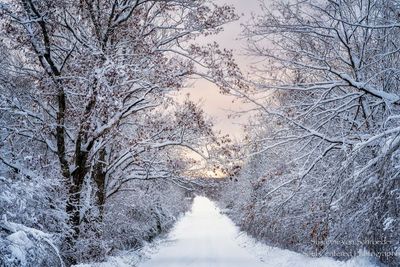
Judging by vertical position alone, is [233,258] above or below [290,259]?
below

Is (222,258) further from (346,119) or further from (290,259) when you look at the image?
(346,119)

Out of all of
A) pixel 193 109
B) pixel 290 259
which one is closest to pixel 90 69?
pixel 193 109

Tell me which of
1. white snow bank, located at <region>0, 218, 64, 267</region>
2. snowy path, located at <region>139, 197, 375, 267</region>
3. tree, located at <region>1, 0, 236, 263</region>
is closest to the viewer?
white snow bank, located at <region>0, 218, 64, 267</region>

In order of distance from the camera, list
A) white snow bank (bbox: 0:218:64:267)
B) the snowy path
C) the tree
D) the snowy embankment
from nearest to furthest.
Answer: white snow bank (bbox: 0:218:64:267) < the tree < the snowy embankment < the snowy path

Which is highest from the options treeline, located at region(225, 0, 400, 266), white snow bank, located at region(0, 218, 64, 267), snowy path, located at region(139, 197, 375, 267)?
treeline, located at region(225, 0, 400, 266)

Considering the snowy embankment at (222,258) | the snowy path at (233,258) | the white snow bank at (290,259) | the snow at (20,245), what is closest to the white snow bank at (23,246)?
the snow at (20,245)

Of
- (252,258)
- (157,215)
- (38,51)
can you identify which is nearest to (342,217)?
(38,51)

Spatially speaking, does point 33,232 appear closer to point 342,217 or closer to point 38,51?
point 38,51

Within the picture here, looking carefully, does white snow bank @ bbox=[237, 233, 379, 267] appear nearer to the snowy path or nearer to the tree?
the snowy path

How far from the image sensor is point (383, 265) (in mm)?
9398

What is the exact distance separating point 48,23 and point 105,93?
98.5 inches

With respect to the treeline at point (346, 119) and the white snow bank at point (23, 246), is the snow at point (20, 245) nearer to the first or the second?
the white snow bank at point (23, 246)

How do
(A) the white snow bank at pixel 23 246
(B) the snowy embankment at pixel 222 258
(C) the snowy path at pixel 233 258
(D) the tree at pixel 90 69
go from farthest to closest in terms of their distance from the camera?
(C) the snowy path at pixel 233 258
(B) the snowy embankment at pixel 222 258
(D) the tree at pixel 90 69
(A) the white snow bank at pixel 23 246

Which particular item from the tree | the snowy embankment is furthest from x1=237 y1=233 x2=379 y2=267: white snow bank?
the tree
